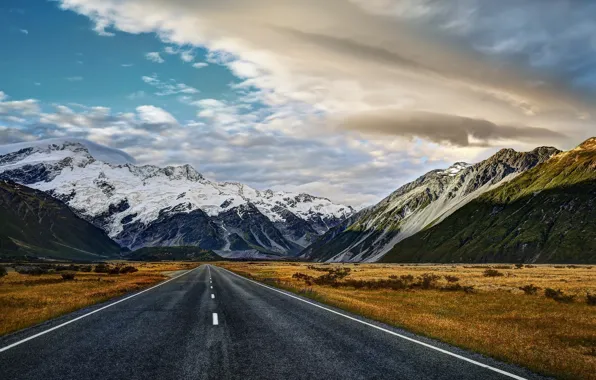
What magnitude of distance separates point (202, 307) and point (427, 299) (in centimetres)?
1741

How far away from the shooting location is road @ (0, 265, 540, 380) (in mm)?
9977

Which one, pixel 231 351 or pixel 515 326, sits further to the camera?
pixel 515 326

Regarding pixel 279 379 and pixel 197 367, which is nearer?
pixel 279 379

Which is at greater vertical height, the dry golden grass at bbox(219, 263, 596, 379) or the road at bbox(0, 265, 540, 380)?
the road at bbox(0, 265, 540, 380)

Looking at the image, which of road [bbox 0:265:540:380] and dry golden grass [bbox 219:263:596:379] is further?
dry golden grass [bbox 219:263:596:379]

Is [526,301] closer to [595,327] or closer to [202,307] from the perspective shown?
[595,327]

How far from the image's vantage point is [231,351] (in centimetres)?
1201

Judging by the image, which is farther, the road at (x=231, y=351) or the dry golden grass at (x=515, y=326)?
the dry golden grass at (x=515, y=326)

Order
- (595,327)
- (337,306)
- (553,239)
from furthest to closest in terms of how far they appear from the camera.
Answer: (553,239) → (337,306) → (595,327)

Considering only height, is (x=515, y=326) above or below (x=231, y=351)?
below

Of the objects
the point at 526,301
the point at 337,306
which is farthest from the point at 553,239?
the point at 337,306

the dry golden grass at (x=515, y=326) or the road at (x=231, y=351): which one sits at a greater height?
the road at (x=231, y=351)

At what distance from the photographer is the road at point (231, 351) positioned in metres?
9.98

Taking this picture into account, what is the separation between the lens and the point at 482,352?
13391 millimetres
